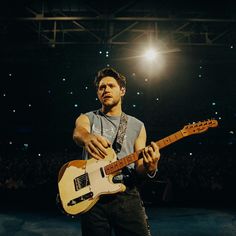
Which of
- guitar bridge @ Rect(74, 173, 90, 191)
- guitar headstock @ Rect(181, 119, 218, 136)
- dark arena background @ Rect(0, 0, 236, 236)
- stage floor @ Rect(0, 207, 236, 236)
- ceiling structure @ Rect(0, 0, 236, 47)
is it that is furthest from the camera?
ceiling structure @ Rect(0, 0, 236, 47)

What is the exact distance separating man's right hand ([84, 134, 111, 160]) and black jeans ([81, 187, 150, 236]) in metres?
0.36

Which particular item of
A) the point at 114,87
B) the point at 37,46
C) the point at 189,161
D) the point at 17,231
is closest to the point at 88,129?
the point at 114,87

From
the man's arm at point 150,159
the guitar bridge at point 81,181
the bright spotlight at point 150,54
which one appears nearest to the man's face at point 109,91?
the man's arm at point 150,159

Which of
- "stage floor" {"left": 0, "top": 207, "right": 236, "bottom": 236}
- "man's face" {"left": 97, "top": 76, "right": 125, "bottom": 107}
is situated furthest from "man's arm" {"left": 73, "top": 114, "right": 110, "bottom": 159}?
"stage floor" {"left": 0, "top": 207, "right": 236, "bottom": 236}

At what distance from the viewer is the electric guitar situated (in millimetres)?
2189

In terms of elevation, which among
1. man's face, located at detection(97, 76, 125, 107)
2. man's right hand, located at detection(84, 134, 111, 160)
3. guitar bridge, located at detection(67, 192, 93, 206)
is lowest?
guitar bridge, located at detection(67, 192, 93, 206)

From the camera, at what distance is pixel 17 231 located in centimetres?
511

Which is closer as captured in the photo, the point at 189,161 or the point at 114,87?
the point at 114,87

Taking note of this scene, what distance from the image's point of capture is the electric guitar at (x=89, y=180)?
219cm

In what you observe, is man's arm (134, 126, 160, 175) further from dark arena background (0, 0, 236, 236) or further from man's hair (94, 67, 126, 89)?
man's hair (94, 67, 126, 89)

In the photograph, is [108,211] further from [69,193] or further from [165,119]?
[165,119]

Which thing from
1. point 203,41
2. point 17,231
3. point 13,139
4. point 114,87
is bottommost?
point 17,231

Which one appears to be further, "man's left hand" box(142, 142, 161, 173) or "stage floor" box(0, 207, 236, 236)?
"stage floor" box(0, 207, 236, 236)

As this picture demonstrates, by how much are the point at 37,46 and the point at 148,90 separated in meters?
6.42
